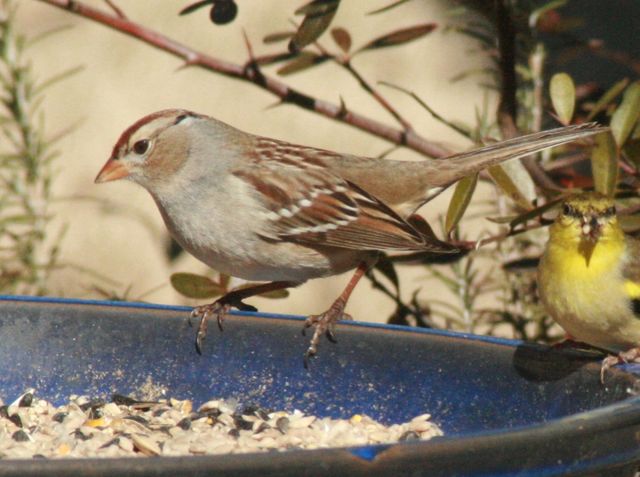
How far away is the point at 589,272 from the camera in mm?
3822

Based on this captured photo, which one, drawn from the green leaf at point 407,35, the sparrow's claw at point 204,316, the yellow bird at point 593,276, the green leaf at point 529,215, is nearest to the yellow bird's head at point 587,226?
the yellow bird at point 593,276

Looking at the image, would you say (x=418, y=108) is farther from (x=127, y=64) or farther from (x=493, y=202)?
(x=493, y=202)

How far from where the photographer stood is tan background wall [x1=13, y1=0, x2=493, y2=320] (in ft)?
22.6

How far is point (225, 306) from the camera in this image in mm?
3684

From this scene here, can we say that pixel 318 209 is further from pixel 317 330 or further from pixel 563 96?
pixel 317 330

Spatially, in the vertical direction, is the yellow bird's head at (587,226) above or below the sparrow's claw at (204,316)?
above

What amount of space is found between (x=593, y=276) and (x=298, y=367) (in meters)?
1.16

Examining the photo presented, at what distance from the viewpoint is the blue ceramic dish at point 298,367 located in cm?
282

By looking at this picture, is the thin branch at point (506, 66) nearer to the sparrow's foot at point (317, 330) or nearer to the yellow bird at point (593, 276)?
the yellow bird at point (593, 276)

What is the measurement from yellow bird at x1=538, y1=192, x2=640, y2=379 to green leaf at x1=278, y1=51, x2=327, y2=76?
1124 mm

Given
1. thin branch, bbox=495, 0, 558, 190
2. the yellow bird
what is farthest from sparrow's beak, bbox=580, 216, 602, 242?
thin branch, bbox=495, 0, 558, 190

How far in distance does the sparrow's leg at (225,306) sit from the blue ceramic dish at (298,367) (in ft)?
0.09

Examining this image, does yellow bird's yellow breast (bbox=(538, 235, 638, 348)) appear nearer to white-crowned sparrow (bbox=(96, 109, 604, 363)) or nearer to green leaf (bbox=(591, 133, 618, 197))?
green leaf (bbox=(591, 133, 618, 197))

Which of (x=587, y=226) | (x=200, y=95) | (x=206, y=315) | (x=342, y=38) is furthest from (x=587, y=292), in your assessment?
(x=200, y=95)
